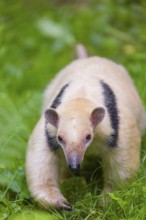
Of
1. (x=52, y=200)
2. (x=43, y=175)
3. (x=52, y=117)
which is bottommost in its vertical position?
(x=52, y=200)

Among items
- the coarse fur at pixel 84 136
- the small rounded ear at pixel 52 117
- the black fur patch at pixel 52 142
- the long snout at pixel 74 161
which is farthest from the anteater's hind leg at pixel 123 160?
the long snout at pixel 74 161

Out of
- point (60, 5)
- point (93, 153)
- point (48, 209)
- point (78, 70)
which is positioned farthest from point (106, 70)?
point (60, 5)

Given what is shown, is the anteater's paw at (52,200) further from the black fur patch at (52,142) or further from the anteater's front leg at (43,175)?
the black fur patch at (52,142)

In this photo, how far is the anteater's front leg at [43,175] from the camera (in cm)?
574

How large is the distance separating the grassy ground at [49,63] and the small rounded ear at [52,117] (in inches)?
29.7

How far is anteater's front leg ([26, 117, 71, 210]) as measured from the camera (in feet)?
18.8

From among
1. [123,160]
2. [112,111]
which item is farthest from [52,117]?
[123,160]

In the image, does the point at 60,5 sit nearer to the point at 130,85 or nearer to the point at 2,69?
the point at 2,69

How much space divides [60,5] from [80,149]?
413 inches

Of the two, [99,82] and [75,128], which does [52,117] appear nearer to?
[75,128]

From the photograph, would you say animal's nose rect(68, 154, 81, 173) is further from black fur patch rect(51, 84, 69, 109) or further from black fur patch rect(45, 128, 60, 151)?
black fur patch rect(51, 84, 69, 109)

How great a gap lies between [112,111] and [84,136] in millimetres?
798

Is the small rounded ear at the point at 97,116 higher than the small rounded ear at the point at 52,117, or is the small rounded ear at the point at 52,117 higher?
the small rounded ear at the point at 52,117

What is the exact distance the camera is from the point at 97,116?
5.42 meters
